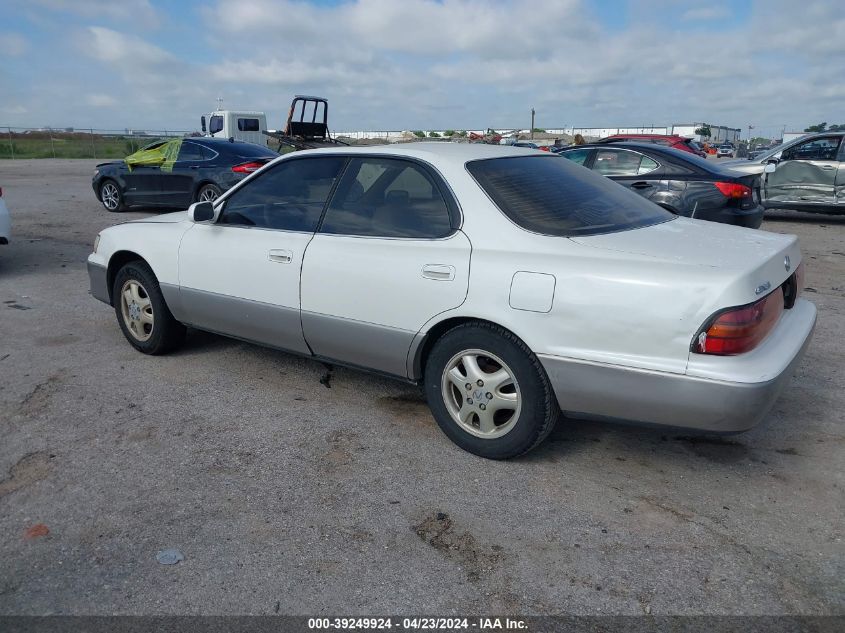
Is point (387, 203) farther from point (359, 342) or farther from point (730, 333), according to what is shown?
point (730, 333)

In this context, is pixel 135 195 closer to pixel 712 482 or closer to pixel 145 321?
pixel 145 321

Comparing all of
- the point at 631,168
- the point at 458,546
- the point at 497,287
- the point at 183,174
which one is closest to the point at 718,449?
the point at 497,287

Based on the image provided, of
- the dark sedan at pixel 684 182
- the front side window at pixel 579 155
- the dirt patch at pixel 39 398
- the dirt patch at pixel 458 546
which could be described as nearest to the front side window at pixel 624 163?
the dark sedan at pixel 684 182

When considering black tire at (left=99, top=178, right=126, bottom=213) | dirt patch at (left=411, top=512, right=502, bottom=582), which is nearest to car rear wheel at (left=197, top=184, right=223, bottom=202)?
black tire at (left=99, top=178, right=126, bottom=213)

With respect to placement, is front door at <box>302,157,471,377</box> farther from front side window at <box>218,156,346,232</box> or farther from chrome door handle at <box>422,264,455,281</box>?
front side window at <box>218,156,346,232</box>

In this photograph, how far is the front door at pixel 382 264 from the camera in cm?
368

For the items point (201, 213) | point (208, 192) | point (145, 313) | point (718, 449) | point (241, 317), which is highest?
point (201, 213)

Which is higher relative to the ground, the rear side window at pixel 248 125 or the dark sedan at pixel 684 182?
the rear side window at pixel 248 125

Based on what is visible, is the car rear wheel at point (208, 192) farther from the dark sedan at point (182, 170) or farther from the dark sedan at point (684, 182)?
the dark sedan at point (684, 182)

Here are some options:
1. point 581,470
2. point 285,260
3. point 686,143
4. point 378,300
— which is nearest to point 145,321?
point 285,260

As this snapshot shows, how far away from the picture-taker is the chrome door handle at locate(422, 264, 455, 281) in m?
3.60

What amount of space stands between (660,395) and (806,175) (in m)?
11.2

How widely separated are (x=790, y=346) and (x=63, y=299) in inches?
252

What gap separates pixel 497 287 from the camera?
3.43m
